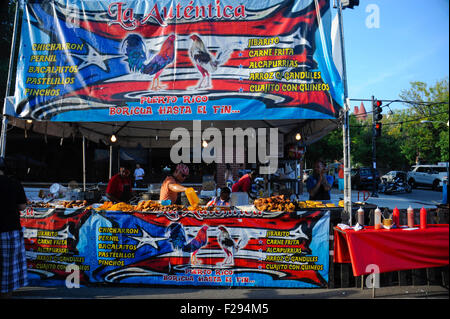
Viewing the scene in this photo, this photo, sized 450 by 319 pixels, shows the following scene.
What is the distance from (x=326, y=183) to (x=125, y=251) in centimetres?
423

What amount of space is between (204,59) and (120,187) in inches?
140

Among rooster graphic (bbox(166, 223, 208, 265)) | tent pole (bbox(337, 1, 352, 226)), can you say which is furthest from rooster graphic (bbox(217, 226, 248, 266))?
tent pole (bbox(337, 1, 352, 226))

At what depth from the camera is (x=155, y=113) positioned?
4844mm

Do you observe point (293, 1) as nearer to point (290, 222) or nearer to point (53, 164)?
point (290, 222)

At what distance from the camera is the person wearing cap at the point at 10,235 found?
368 cm

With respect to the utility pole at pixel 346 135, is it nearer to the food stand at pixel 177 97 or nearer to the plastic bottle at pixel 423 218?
the food stand at pixel 177 97

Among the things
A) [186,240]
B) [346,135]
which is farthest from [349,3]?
[186,240]

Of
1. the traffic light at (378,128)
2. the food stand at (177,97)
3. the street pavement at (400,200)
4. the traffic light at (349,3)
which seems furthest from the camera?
the traffic light at (378,128)

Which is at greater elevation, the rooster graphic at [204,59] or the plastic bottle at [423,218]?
the rooster graphic at [204,59]

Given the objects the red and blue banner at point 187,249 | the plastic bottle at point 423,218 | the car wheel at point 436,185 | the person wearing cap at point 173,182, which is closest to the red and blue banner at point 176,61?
the person wearing cap at point 173,182

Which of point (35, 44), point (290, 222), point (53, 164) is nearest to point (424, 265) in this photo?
point (290, 222)

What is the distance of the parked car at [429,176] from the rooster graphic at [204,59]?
1071 inches

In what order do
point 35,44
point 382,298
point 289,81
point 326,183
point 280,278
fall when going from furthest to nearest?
point 326,183, point 35,44, point 289,81, point 280,278, point 382,298

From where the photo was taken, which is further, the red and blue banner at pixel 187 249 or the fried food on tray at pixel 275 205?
the fried food on tray at pixel 275 205
